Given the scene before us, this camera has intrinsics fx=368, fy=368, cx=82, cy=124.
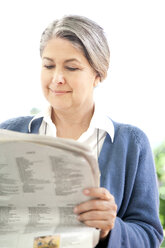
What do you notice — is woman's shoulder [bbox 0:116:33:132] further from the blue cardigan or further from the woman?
the blue cardigan

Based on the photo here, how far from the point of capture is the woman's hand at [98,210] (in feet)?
3.01

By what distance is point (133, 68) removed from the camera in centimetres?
300

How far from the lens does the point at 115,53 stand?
290cm

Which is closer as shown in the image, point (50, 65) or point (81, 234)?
point (81, 234)

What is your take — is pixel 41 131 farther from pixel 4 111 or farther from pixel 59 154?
pixel 4 111

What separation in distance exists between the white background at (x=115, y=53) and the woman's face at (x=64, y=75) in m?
1.58

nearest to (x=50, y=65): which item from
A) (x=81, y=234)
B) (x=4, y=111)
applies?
(x=81, y=234)

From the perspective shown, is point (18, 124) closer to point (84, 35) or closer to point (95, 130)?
point (95, 130)

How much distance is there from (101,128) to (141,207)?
307 millimetres

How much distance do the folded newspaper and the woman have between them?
0.27 meters

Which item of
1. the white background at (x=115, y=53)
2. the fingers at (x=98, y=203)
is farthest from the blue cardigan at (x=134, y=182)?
the white background at (x=115, y=53)

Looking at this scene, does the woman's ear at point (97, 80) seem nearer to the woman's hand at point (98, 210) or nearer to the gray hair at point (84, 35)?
the gray hair at point (84, 35)

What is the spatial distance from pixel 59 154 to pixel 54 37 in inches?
21.0

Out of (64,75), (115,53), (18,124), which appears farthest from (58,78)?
(115,53)
